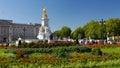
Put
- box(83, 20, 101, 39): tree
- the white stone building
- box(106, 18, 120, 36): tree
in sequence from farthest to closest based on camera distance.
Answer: the white stone building < box(83, 20, 101, 39): tree < box(106, 18, 120, 36): tree

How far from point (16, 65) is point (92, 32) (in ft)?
256

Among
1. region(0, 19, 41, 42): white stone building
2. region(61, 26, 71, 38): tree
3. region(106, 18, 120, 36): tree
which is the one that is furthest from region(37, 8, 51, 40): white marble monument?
region(61, 26, 71, 38): tree

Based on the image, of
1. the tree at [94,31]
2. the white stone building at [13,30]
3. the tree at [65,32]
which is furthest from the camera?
the white stone building at [13,30]

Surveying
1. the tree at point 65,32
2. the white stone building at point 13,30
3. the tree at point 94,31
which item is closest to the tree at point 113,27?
the tree at point 94,31

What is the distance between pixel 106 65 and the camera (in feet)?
50.7

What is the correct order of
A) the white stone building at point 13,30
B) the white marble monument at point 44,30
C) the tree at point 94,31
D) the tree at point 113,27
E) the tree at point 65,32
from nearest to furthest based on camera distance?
the white marble monument at point 44,30, the tree at point 113,27, the tree at point 94,31, the tree at point 65,32, the white stone building at point 13,30

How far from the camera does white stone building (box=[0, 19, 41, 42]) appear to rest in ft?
433

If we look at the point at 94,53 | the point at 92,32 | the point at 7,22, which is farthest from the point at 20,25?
the point at 94,53

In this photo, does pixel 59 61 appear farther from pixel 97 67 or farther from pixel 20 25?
pixel 20 25

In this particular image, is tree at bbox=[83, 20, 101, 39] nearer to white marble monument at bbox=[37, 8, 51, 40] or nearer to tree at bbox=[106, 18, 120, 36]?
tree at bbox=[106, 18, 120, 36]

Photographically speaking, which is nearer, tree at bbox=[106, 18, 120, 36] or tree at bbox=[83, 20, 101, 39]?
tree at bbox=[106, 18, 120, 36]

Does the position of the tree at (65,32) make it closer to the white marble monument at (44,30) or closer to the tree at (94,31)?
the tree at (94,31)

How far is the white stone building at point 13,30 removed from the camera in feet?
433

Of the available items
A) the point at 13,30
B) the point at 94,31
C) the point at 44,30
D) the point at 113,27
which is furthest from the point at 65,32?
the point at 44,30
